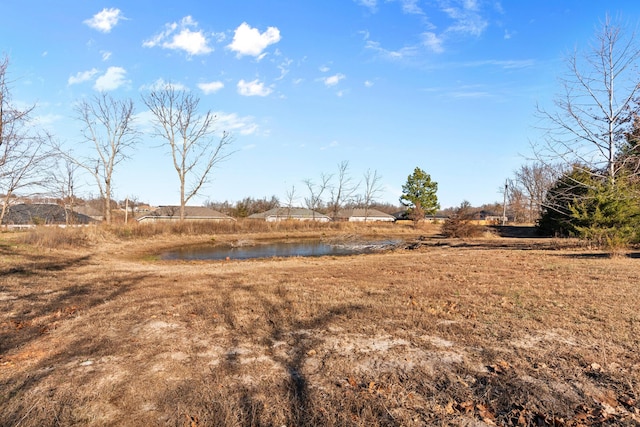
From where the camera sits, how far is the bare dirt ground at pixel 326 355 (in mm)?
3035

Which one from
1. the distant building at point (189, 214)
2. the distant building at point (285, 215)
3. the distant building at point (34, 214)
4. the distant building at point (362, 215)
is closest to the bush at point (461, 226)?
the distant building at point (189, 214)

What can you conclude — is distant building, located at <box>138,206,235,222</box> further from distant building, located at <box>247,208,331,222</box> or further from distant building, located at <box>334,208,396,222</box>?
distant building, located at <box>334,208,396,222</box>

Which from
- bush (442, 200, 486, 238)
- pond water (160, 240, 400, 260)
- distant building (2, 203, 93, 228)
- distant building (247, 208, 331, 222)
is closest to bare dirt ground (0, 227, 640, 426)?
pond water (160, 240, 400, 260)

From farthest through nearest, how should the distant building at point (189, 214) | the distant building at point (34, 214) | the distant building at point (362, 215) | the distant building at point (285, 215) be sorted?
the distant building at point (362, 215) < the distant building at point (285, 215) < the distant building at point (189, 214) < the distant building at point (34, 214)

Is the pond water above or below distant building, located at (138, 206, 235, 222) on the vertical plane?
below

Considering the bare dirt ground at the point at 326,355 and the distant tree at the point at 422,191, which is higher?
the distant tree at the point at 422,191

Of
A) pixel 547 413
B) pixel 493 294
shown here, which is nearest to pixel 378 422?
pixel 547 413

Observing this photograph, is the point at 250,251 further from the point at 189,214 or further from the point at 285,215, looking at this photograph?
the point at 285,215

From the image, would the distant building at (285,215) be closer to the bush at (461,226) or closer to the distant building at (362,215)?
the distant building at (362,215)

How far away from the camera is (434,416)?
298 cm

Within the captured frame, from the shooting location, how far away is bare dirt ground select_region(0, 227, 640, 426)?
3.04 m

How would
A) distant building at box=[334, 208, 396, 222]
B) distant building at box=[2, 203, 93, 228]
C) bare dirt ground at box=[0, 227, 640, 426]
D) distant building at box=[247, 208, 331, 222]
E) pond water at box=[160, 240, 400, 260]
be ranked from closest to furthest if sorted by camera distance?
bare dirt ground at box=[0, 227, 640, 426] < pond water at box=[160, 240, 400, 260] < distant building at box=[2, 203, 93, 228] < distant building at box=[247, 208, 331, 222] < distant building at box=[334, 208, 396, 222]

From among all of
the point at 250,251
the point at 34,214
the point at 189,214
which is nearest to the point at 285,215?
the point at 189,214

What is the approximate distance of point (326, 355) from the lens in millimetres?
4156
